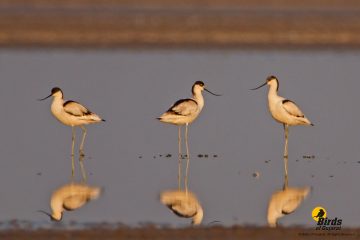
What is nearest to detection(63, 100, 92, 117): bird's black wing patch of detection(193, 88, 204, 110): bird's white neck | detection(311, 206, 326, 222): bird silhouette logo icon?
detection(193, 88, 204, 110): bird's white neck

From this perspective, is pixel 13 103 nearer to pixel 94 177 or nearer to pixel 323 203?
pixel 94 177

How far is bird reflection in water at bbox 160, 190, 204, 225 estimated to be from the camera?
1447 centimetres

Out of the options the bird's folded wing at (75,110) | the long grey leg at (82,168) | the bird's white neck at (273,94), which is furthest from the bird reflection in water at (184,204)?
the bird's white neck at (273,94)

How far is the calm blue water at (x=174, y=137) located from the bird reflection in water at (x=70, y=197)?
0.15m

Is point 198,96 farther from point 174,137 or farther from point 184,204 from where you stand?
point 184,204

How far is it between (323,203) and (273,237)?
7.90 feet

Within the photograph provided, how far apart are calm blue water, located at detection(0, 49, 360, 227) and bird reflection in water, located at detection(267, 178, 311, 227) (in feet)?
0.38

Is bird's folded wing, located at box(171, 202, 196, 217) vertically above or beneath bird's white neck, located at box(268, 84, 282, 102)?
beneath

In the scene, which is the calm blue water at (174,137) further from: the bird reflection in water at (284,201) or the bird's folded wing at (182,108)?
the bird's folded wing at (182,108)

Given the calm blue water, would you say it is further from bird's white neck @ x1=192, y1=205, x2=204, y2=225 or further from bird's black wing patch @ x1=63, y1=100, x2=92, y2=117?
bird's black wing patch @ x1=63, y1=100, x2=92, y2=117

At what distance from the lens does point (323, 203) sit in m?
15.4

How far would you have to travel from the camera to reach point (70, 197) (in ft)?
51.0

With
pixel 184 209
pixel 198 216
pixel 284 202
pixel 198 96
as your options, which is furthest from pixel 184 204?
pixel 198 96

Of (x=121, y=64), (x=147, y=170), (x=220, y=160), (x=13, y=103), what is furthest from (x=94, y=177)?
(x=121, y=64)
